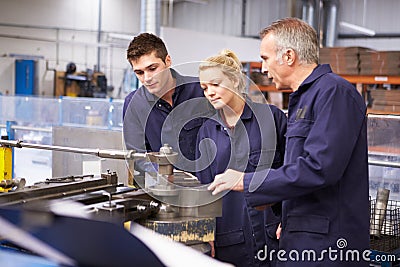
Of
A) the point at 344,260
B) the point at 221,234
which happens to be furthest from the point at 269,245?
the point at 344,260

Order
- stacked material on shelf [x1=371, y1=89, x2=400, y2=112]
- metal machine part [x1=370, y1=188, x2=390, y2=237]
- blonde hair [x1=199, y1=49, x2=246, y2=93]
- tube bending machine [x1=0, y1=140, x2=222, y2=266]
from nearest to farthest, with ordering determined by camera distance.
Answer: tube bending machine [x1=0, y1=140, x2=222, y2=266] < blonde hair [x1=199, y1=49, x2=246, y2=93] < metal machine part [x1=370, y1=188, x2=390, y2=237] < stacked material on shelf [x1=371, y1=89, x2=400, y2=112]

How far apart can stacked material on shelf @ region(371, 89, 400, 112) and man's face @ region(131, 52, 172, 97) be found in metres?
3.75

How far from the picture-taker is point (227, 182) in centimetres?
139

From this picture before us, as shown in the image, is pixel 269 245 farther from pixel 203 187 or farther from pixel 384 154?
pixel 384 154

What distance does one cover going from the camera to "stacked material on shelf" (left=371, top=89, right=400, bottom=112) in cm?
512

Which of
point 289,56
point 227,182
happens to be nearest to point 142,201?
point 227,182

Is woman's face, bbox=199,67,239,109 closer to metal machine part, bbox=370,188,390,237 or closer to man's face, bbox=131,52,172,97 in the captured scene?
man's face, bbox=131,52,172,97

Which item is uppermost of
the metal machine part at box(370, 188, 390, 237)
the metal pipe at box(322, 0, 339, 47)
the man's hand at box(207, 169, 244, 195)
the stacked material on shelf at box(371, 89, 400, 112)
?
the metal pipe at box(322, 0, 339, 47)

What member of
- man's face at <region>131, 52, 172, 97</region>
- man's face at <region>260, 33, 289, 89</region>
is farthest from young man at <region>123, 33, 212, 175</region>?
man's face at <region>260, 33, 289, 89</region>

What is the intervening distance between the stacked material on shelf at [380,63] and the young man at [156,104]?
396 centimetres

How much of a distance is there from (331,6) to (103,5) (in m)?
4.70

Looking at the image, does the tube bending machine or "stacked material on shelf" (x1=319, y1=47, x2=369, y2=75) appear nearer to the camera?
the tube bending machine

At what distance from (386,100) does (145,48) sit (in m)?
3.92

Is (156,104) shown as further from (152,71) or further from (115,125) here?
(115,125)
